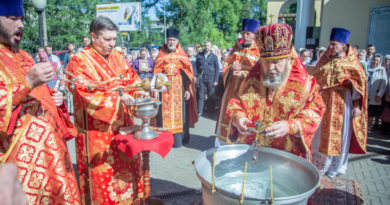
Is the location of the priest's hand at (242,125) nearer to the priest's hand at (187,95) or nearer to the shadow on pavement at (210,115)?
the priest's hand at (187,95)

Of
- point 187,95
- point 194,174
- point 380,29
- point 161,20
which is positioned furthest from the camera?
point 161,20

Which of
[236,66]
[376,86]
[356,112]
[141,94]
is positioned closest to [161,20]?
[376,86]

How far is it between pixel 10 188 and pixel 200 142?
6.15 m

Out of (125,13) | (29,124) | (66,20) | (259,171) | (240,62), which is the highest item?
(125,13)

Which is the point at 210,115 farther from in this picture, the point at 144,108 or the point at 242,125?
the point at 242,125

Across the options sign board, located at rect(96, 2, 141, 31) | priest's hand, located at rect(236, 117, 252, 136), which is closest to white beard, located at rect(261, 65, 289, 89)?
priest's hand, located at rect(236, 117, 252, 136)

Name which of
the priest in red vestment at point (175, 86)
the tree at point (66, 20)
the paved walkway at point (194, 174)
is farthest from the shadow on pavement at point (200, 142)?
the tree at point (66, 20)

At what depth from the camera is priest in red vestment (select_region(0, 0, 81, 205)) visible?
1.85m

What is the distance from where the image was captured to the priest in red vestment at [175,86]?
584 cm

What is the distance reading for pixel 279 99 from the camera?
2467mm

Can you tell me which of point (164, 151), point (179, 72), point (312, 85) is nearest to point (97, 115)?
point (164, 151)

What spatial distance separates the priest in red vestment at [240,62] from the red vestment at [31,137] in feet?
9.24

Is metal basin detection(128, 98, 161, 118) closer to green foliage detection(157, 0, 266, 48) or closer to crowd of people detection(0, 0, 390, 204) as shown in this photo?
crowd of people detection(0, 0, 390, 204)

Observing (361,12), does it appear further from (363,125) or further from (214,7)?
(214,7)
